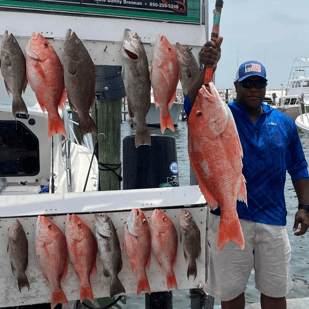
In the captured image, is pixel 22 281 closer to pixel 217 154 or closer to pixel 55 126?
pixel 55 126

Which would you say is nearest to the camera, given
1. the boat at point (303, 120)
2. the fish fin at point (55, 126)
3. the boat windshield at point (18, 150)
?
the fish fin at point (55, 126)

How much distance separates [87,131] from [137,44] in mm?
634

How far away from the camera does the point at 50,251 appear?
2693mm

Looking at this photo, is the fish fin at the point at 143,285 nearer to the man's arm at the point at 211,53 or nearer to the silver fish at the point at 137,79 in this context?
the silver fish at the point at 137,79

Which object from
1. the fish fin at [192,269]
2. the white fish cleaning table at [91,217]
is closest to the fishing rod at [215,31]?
the white fish cleaning table at [91,217]

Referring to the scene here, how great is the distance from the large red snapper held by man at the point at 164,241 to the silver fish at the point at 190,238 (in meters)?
0.06

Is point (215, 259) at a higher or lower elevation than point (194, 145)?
lower

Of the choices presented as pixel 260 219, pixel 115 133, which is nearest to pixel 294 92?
pixel 115 133

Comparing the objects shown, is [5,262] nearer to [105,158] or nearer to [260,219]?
[260,219]

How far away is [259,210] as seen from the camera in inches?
119

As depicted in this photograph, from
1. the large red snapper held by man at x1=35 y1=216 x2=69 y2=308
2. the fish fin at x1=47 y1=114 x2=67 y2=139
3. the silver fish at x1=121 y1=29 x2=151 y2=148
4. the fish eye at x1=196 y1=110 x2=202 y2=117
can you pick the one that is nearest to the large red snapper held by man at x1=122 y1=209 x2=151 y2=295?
the large red snapper held by man at x1=35 y1=216 x2=69 y2=308

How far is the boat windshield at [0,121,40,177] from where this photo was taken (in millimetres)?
6676

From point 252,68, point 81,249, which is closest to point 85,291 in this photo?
point 81,249

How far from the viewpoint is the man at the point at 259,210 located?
9.87ft
